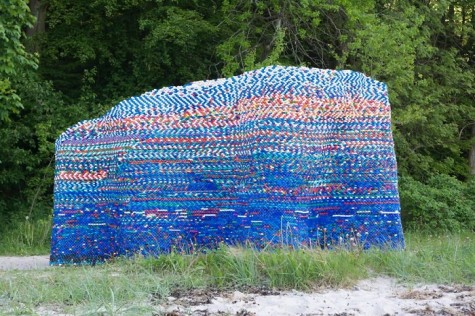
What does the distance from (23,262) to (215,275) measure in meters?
5.32

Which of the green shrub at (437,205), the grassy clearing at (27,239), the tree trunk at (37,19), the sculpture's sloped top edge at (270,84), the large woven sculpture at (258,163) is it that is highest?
the tree trunk at (37,19)

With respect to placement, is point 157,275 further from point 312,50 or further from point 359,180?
point 312,50

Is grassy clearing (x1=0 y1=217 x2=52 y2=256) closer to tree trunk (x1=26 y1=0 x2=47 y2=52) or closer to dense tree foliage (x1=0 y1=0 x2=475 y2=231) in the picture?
dense tree foliage (x1=0 y1=0 x2=475 y2=231)

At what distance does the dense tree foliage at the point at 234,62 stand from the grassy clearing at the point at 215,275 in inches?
289

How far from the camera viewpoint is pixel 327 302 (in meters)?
6.71

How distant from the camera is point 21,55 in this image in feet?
45.4

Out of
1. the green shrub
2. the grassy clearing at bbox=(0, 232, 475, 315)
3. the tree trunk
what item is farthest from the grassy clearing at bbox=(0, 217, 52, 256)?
the green shrub

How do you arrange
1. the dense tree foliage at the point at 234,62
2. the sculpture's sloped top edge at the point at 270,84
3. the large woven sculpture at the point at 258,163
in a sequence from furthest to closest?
the dense tree foliage at the point at 234,62 < the sculpture's sloped top edge at the point at 270,84 < the large woven sculpture at the point at 258,163

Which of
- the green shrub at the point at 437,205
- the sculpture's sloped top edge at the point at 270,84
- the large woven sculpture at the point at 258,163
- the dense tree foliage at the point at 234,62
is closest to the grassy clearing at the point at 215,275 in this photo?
the large woven sculpture at the point at 258,163

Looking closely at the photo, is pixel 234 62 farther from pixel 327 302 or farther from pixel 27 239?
pixel 327 302

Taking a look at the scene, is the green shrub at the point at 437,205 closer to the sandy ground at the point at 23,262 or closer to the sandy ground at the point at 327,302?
the sandy ground at the point at 23,262

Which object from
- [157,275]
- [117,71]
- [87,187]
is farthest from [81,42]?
Result: [157,275]

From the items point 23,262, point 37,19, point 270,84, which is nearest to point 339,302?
point 270,84

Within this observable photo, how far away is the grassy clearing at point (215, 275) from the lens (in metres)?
6.66
